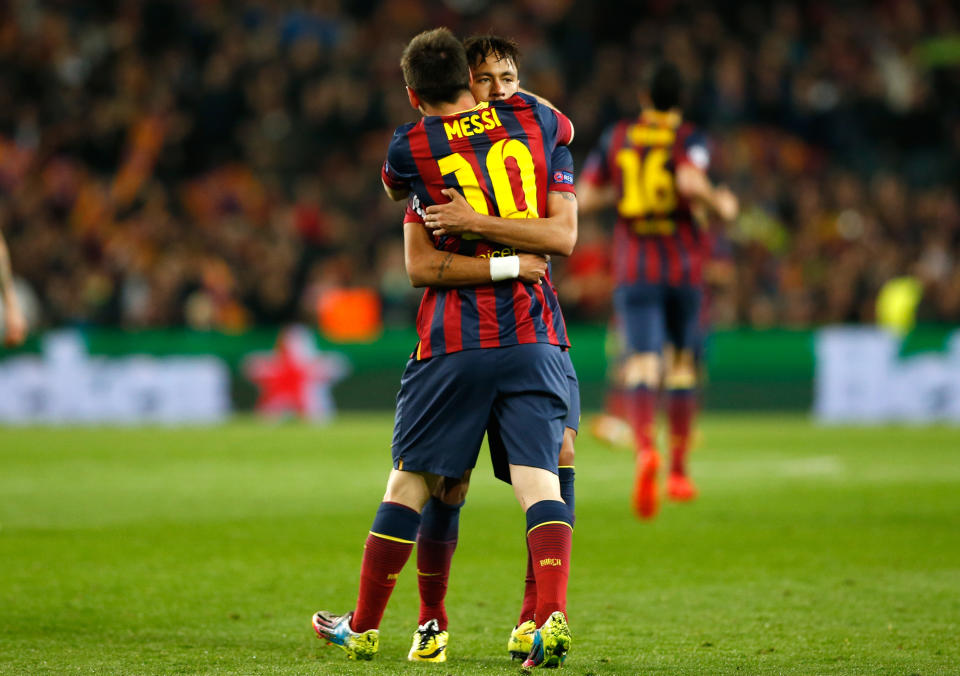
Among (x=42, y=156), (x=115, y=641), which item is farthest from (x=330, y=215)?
(x=115, y=641)

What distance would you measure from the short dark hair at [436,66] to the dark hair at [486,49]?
36 cm

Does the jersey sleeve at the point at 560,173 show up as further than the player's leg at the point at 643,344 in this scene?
No

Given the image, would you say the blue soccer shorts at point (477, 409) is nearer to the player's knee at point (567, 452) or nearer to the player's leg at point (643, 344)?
the player's knee at point (567, 452)

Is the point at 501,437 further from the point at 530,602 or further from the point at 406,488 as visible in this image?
the point at 530,602

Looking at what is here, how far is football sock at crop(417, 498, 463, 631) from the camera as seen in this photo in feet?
14.6

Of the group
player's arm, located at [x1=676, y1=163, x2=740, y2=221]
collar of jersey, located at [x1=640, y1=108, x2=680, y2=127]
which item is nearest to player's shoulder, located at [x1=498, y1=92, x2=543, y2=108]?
player's arm, located at [x1=676, y1=163, x2=740, y2=221]

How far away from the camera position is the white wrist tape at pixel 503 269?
13.7 ft

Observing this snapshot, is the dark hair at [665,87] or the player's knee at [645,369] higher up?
the dark hair at [665,87]

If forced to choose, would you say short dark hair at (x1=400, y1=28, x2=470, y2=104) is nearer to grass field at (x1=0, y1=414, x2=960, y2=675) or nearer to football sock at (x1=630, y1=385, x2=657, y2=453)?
grass field at (x1=0, y1=414, x2=960, y2=675)

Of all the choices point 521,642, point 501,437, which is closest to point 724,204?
point 501,437

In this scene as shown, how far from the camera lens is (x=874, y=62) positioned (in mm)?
21047

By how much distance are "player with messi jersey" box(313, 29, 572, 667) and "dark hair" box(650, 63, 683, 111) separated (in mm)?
3909

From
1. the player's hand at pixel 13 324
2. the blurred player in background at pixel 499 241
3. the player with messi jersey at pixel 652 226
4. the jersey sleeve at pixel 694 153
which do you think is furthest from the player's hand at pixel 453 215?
the player's hand at pixel 13 324

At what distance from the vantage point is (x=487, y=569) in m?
6.18
